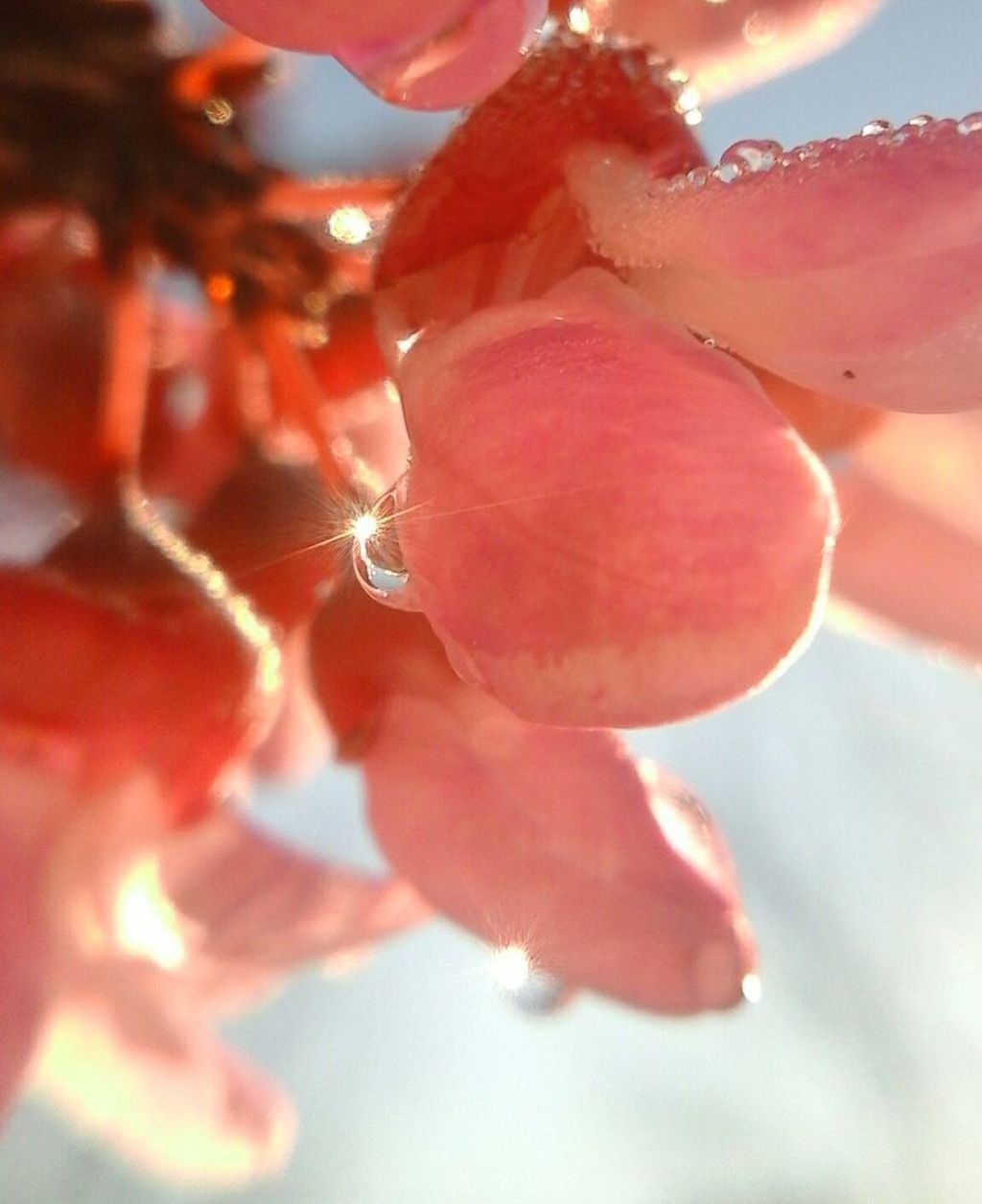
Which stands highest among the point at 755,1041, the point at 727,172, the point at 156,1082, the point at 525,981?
the point at 727,172

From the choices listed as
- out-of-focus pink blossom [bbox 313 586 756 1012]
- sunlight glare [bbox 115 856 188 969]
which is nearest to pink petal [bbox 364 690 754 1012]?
out-of-focus pink blossom [bbox 313 586 756 1012]

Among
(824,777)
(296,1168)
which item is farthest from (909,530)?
(824,777)

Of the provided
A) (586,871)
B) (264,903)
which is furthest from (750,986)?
(264,903)

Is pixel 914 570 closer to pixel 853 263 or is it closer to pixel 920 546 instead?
pixel 920 546

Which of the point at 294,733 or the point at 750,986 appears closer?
the point at 750,986

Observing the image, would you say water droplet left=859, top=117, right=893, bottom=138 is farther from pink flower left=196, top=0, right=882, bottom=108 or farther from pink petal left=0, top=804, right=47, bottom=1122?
pink petal left=0, top=804, right=47, bottom=1122

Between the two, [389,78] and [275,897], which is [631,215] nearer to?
[389,78]

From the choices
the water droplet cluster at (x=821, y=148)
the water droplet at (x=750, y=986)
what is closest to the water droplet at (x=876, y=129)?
the water droplet cluster at (x=821, y=148)
